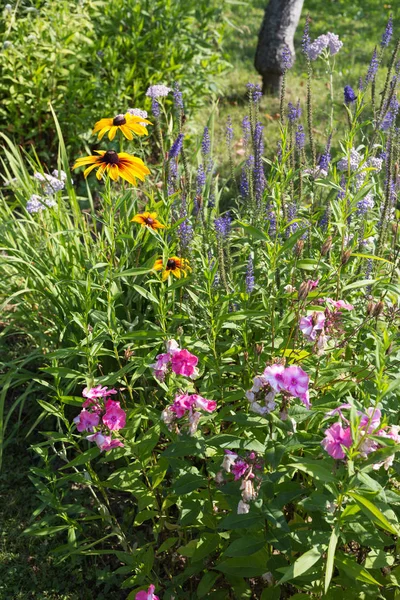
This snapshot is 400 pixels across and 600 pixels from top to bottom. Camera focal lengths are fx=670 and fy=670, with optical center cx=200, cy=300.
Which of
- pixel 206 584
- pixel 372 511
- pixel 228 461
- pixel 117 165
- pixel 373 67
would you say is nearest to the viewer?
pixel 372 511

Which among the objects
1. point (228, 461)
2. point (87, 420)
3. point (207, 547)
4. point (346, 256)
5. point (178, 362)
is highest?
point (346, 256)

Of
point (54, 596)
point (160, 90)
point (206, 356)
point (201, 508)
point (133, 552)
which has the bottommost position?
point (54, 596)

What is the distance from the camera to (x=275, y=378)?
162cm

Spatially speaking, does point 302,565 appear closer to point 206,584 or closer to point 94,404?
point 206,584

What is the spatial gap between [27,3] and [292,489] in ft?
13.9

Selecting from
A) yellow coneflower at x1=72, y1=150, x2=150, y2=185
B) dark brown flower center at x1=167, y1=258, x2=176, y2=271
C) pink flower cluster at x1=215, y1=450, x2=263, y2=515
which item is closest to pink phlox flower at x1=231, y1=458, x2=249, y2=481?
pink flower cluster at x1=215, y1=450, x2=263, y2=515

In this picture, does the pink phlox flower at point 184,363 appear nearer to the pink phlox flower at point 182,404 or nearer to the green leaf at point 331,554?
the pink phlox flower at point 182,404

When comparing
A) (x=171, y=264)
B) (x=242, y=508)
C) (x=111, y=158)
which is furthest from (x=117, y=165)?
(x=242, y=508)

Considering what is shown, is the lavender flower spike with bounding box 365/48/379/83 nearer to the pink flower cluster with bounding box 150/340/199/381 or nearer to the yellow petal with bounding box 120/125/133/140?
the yellow petal with bounding box 120/125/133/140

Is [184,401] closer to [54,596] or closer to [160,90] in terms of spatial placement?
[54,596]

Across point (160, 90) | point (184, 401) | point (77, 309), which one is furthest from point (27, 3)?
point (184, 401)

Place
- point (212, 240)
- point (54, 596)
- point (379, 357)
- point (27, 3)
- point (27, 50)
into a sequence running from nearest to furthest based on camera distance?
1. point (379, 357)
2. point (54, 596)
3. point (212, 240)
4. point (27, 50)
5. point (27, 3)

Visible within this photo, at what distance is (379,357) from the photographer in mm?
1664

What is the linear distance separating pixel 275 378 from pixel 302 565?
1.46 feet
